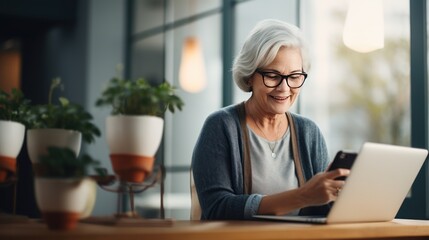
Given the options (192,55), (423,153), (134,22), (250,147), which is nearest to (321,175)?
(423,153)

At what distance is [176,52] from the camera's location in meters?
7.19

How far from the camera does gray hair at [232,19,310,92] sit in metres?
2.57

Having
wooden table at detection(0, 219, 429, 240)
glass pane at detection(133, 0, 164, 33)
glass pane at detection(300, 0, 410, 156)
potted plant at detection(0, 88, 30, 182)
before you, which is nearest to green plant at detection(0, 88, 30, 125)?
potted plant at detection(0, 88, 30, 182)

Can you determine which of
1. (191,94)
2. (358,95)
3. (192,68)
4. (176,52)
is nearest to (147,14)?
(176,52)

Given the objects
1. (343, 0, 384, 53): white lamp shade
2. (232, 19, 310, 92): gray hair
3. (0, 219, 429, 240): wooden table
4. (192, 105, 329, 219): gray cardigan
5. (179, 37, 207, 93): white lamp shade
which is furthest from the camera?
(179, 37, 207, 93): white lamp shade

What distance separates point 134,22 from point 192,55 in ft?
4.79

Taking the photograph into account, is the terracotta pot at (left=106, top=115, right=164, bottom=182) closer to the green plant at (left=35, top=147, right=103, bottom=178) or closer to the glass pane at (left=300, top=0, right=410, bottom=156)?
the green plant at (left=35, top=147, right=103, bottom=178)

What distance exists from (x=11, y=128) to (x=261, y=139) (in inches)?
38.1

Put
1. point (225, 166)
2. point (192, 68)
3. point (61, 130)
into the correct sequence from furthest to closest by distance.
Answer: point (192, 68), point (225, 166), point (61, 130)

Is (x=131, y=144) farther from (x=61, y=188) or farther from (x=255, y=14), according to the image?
(x=255, y=14)

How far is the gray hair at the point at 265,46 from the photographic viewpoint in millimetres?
2570

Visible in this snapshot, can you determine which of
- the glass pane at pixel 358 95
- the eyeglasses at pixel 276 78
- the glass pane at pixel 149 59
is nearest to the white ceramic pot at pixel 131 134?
the eyeglasses at pixel 276 78

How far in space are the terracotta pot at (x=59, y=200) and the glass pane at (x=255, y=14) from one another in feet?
11.9

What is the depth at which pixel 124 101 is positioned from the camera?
1897 mm
